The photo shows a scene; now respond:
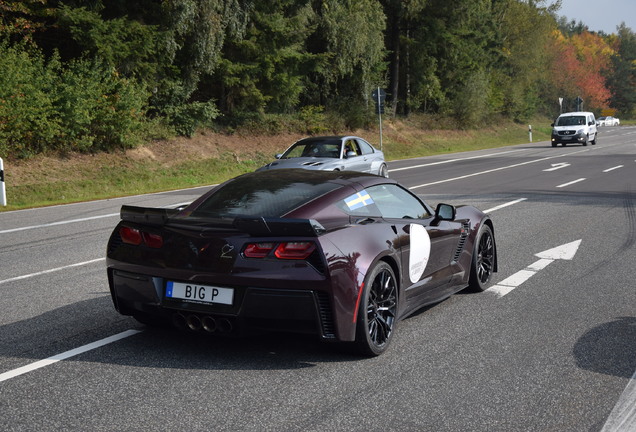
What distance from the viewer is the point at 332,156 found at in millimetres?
18062

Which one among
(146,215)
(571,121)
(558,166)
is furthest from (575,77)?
(146,215)

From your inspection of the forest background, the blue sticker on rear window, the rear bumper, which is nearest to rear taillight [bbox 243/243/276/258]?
the rear bumper

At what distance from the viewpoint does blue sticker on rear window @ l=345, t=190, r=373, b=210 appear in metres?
5.30

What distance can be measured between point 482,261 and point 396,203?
5.59 feet

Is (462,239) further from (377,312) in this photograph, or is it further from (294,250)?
(294,250)

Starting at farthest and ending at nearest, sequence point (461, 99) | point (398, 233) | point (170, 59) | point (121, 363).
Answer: point (461, 99) → point (170, 59) → point (398, 233) → point (121, 363)

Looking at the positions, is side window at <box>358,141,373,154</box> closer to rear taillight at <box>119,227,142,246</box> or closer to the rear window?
the rear window

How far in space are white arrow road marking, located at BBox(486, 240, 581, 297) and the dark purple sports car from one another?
1.56 meters

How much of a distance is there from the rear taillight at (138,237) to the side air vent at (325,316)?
3.93 ft

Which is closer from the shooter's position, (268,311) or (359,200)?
(268,311)

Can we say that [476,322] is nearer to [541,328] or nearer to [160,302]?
[541,328]

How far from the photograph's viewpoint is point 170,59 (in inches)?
997

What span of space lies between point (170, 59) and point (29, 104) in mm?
6626

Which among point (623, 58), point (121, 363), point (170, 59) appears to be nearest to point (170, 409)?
point (121, 363)
